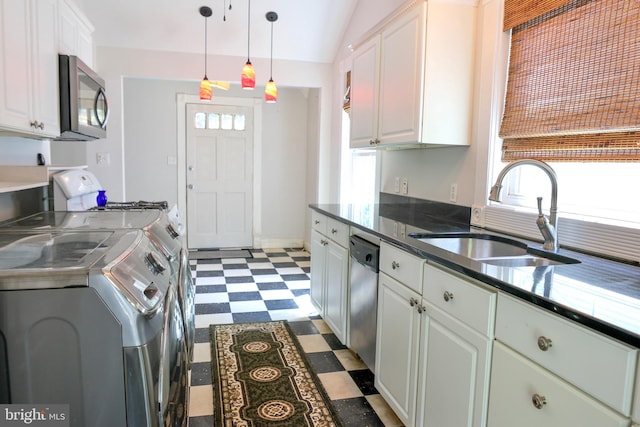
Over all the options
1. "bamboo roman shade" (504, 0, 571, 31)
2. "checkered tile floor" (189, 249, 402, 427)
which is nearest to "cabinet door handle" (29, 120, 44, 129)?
"checkered tile floor" (189, 249, 402, 427)

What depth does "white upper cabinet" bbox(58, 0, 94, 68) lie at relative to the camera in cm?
231

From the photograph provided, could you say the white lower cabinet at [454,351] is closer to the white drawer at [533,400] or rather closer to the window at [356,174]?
the white drawer at [533,400]

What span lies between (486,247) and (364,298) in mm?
675

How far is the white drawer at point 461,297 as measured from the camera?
1.29m

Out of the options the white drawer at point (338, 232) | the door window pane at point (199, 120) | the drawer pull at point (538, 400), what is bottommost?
the drawer pull at point (538, 400)

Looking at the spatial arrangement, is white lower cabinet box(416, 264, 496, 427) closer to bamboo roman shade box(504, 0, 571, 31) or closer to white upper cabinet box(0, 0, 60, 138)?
bamboo roman shade box(504, 0, 571, 31)

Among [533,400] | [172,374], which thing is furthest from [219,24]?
[533,400]

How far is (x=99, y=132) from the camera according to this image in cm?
269

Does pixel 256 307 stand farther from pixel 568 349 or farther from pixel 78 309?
pixel 568 349

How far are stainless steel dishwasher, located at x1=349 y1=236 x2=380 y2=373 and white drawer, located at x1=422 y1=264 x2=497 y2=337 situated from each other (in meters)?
0.52

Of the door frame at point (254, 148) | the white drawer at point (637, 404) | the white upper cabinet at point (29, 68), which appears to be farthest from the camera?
the door frame at point (254, 148)

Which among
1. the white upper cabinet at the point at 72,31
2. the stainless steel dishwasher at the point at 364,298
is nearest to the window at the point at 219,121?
the white upper cabinet at the point at 72,31

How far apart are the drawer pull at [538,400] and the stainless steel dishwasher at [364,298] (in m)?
1.07

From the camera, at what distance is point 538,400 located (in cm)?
108
